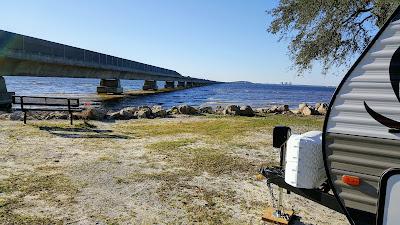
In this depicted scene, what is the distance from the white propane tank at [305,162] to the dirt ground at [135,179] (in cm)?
171

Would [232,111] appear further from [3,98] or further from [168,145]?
[3,98]

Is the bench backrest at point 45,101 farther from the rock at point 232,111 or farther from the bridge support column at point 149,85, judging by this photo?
the bridge support column at point 149,85

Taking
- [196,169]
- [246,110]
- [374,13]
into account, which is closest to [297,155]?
[196,169]

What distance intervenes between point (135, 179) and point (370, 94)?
578 cm

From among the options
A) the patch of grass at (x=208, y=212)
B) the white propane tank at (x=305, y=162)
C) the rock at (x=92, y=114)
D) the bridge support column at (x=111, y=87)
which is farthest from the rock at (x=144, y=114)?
the bridge support column at (x=111, y=87)

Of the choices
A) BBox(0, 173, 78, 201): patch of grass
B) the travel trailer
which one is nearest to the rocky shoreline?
BBox(0, 173, 78, 201): patch of grass

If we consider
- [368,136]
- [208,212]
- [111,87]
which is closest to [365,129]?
[368,136]

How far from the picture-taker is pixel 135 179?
8.56 m

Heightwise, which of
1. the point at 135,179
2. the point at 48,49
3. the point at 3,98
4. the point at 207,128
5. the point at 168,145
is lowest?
the point at 135,179

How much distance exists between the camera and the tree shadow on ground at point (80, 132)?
13798mm

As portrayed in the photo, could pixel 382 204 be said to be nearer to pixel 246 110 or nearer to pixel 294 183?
pixel 294 183

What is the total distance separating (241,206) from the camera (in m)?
7.11

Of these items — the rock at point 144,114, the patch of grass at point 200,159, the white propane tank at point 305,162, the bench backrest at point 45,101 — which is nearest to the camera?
the white propane tank at point 305,162

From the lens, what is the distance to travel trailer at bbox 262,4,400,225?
4.09 metres
